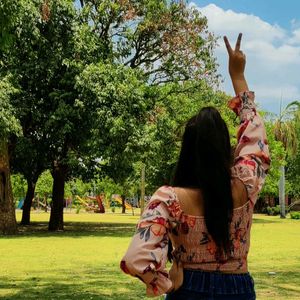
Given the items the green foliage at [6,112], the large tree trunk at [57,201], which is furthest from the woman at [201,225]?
the large tree trunk at [57,201]

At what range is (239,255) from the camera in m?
2.61

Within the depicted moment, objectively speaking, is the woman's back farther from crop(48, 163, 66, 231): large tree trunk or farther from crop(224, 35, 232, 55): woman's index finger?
crop(48, 163, 66, 231): large tree trunk

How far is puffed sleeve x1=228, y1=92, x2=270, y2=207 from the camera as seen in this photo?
2664mm

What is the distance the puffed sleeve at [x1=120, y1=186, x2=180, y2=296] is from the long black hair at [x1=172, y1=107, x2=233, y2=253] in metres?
0.15

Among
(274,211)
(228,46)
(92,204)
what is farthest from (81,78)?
(92,204)

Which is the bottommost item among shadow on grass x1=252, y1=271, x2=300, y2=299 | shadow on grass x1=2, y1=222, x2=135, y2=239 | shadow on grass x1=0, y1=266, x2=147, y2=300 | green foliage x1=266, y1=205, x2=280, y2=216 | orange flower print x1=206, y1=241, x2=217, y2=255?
shadow on grass x1=0, y1=266, x2=147, y2=300

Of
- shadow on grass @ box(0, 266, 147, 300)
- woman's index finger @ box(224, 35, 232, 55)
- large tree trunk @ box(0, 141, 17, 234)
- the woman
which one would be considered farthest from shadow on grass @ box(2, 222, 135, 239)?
the woman

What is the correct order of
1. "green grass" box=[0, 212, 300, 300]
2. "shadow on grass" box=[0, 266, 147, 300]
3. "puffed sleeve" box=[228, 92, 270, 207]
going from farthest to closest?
1. "green grass" box=[0, 212, 300, 300]
2. "shadow on grass" box=[0, 266, 147, 300]
3. "puffed sleeve" box=[228, 92, 270, 207]

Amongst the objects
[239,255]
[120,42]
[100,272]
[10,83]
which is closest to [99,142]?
[10,83]

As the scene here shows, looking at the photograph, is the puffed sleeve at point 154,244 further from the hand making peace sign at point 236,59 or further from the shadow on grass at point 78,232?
the shadow on grass at point 78,232

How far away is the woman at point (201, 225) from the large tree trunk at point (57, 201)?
25.5m

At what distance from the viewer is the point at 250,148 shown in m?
2.81

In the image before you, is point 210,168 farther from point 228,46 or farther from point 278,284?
point 278,284

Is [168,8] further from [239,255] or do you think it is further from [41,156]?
[239,255]
